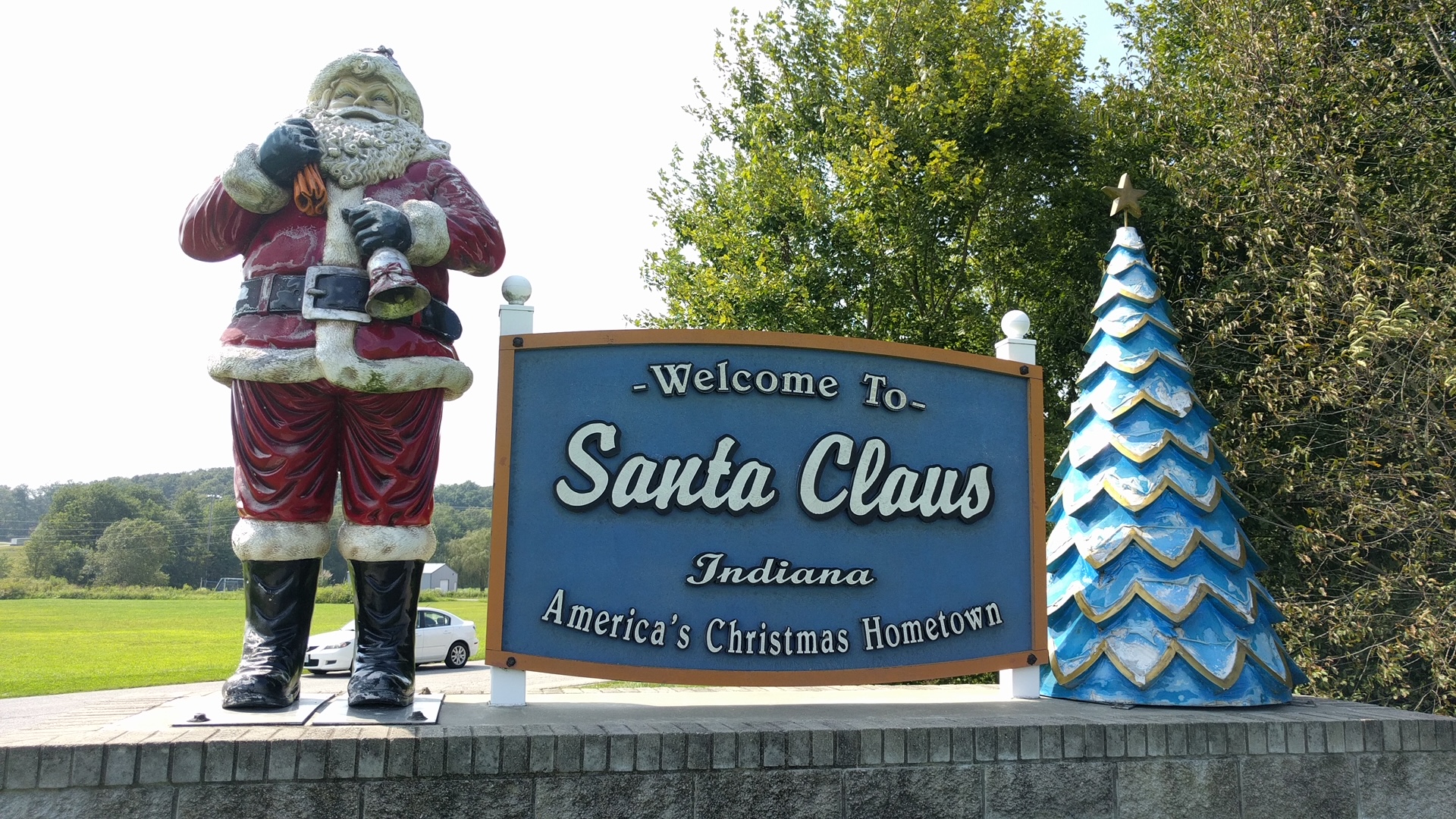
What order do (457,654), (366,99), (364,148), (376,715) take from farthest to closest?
(457,654) → (366,99) → (364,148) → (376,715)

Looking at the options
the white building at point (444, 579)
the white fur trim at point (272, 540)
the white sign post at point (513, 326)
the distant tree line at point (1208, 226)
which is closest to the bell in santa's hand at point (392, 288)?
the white sign post at point (513, 326)

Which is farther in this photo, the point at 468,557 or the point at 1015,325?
the point at 468,557

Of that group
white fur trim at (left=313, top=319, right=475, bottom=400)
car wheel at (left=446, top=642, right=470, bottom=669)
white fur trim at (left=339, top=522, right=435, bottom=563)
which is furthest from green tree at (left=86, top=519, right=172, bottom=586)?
white fur trim at (left=313, top=319, right=475, bottom=400)

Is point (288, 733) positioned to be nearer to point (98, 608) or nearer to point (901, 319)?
point (901, 319)

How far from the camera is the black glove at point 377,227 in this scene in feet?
13.8

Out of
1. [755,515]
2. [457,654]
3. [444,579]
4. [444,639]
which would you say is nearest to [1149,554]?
[755,515]

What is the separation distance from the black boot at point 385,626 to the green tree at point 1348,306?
→ 27.7 ft

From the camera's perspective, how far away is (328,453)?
432 centimetres

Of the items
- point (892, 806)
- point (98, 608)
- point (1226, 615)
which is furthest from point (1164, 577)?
point (98, 608)

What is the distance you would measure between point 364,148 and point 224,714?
2400 mm

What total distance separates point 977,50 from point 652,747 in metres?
14.7

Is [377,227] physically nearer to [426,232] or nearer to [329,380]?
[426,232]

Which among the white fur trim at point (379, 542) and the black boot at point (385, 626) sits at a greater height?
the white fur trim at point (379, 542)

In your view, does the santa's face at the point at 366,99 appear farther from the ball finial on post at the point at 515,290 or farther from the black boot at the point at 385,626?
the black boot at the point at 385,626
